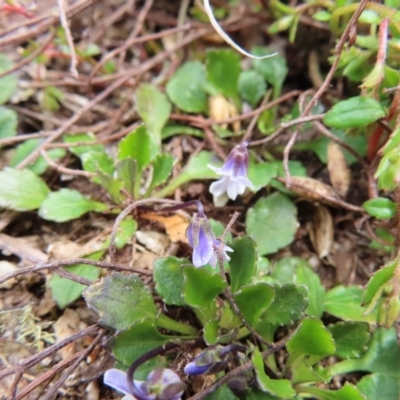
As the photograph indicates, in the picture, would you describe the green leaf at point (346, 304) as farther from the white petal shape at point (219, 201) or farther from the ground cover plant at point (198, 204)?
the white petal shape at point (219, 201)

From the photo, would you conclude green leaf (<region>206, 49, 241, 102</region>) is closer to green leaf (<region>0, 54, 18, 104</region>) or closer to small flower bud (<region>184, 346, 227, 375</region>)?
green leaf (<region>0, 54, 18, 104</region>)

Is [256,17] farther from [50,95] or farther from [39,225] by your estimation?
[39,225]

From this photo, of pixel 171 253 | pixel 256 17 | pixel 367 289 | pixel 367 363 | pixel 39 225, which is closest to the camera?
pixel 367 289

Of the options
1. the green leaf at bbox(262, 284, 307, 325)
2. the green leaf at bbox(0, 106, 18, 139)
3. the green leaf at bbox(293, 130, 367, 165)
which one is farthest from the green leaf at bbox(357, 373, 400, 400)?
the green leaf at bbox(0, 106, 18, 139)

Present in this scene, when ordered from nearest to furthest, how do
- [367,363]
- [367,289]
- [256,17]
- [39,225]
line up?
[367,289] < [367,363] < [39,225] < [256,17]

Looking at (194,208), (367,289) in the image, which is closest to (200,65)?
(194,208)

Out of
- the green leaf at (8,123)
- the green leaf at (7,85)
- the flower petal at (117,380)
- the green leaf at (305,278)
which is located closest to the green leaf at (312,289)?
the green leaf at (305,278)
